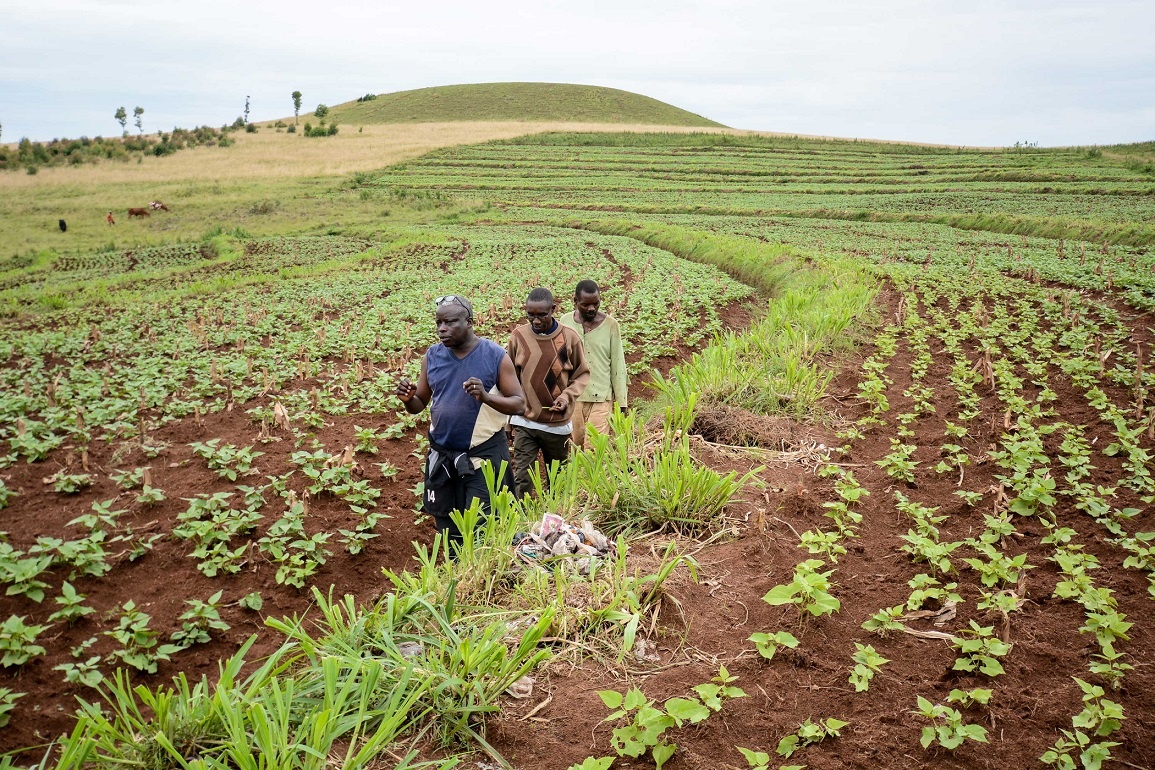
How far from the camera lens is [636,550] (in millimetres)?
4168

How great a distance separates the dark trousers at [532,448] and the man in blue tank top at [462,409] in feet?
1.93

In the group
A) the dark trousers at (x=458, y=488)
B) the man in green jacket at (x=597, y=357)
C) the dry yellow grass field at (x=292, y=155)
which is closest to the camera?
the dark trousers at (x=458, y=488)

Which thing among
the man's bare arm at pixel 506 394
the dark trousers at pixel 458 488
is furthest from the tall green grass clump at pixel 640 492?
the man's bare arm at pixel 506 394

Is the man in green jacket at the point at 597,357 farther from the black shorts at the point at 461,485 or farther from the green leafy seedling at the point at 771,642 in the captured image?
the green leafy seedling at the point at 771,642

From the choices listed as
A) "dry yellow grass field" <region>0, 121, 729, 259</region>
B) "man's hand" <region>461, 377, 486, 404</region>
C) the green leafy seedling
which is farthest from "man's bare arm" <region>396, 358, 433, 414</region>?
"dry yellow grass field" <region>0, 121, 729, 259</region>

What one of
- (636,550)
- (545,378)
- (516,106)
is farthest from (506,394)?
(516,106)

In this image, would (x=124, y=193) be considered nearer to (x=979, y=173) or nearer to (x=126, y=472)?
(x=126, y=472)

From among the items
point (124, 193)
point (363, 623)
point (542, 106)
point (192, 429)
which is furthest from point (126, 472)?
point (542, 106)

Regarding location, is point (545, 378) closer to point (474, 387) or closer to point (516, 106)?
point (474, 387)

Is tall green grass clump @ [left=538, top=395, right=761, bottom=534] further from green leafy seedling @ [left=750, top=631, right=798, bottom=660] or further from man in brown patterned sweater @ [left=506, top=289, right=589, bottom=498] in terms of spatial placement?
green leafy seedling @ [left=750, top=631, right=798, bottom=660]

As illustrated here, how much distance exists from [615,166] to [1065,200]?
90.6 ft

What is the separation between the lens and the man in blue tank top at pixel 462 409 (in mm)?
4387

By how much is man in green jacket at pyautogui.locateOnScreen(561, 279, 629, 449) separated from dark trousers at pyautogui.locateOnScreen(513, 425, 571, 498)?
35 cm

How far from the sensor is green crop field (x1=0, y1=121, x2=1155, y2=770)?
260 centimetres
